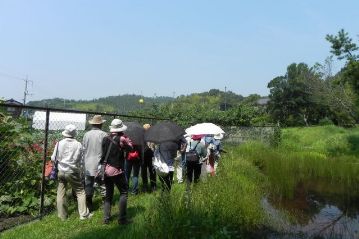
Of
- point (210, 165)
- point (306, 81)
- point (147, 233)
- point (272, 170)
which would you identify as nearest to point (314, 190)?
point (272, 170)

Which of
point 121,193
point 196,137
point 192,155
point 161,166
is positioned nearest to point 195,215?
point 121,193

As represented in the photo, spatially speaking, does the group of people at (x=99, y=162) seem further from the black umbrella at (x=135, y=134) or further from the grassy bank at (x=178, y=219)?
the grassy bank at (x=178, y=219)

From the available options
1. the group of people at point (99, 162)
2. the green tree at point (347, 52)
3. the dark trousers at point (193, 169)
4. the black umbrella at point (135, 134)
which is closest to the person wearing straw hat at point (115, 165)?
the group of people at point (99, 162)

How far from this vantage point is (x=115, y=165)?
6793 mm

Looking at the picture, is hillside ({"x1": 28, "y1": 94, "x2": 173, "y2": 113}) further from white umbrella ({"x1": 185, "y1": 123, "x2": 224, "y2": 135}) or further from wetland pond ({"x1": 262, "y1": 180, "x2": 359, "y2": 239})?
wetland pond ({"x1": 262, "y1": 180, "x2": 359, "y2": 239})

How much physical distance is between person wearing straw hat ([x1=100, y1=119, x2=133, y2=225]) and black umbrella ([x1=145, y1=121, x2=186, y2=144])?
1472mm

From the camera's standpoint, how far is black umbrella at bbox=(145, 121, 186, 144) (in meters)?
8.39

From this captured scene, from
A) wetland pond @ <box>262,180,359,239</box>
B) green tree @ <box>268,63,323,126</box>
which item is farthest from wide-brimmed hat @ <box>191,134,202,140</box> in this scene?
green tree @ <box>268,63,323,126</box>

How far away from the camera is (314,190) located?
45.9 ft

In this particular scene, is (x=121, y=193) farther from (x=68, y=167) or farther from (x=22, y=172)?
(x=22, y=172)

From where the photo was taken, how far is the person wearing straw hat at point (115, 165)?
266 inches

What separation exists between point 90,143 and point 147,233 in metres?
2.84

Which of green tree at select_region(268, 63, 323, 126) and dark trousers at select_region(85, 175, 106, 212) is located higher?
green tree at select_region(268, 63, 323, 126)

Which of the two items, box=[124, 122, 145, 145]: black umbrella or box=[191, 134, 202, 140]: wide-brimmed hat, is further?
box=[191, 134, 202, 140]: wide-brimmed hat
